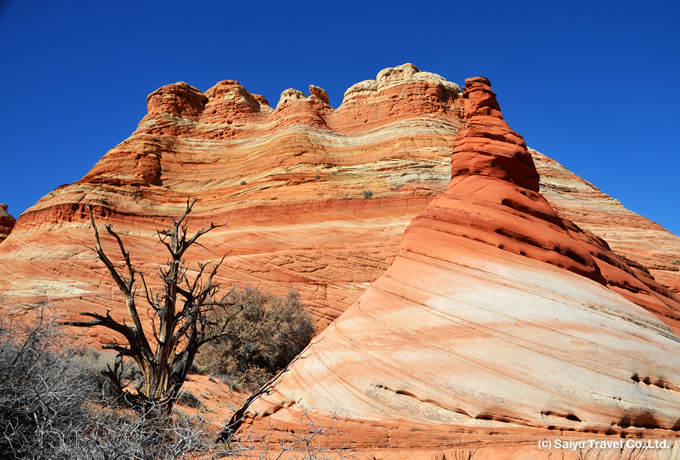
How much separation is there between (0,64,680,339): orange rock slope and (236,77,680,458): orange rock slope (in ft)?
27.7

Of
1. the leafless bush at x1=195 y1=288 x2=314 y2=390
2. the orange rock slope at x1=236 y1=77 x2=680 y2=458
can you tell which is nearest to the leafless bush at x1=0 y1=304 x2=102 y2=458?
the orange rock slope at x1=236 y1=77 x2=680 y2=458

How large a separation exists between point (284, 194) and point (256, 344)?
9503 millimetres

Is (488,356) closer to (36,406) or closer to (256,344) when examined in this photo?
(36,406)

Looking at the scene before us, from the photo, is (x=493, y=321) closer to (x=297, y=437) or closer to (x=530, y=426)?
(x=530, y=426)

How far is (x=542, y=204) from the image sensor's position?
9.59m

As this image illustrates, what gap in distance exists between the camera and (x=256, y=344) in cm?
1234

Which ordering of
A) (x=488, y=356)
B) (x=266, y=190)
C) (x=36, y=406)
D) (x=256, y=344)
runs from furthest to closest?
(x=266, y=190) → (x=256, y=344) → (x=488, y=356) → (x=36, y=406)

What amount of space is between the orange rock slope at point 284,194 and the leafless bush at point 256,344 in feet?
6.93

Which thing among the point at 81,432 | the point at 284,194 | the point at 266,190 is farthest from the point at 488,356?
the point at 266,190

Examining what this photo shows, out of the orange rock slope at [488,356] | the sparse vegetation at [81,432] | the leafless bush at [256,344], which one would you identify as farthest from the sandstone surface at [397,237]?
the leafless bush at [256,344]

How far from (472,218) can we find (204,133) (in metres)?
23.3

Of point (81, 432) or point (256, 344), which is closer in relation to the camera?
point (81, 432)

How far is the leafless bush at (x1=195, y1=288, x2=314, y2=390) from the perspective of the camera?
12.1 meters

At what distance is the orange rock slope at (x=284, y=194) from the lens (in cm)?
1667
